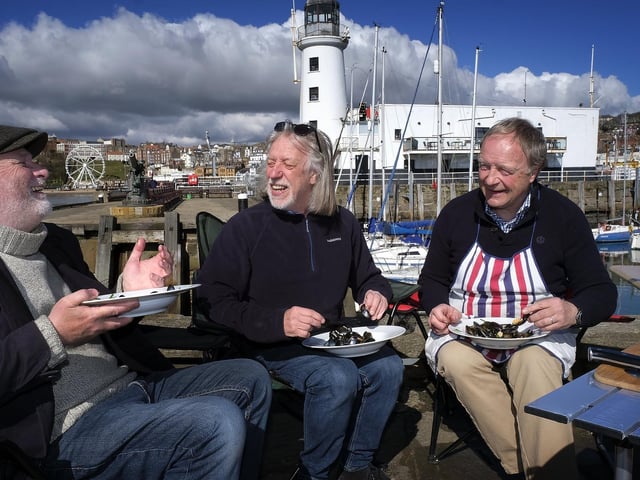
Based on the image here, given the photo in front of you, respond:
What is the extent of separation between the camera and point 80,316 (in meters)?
1.67

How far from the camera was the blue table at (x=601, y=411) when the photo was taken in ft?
4.30

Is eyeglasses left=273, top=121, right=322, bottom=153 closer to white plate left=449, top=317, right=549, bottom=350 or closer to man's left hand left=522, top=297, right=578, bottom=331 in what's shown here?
white plate left=449, top=317, right=549, bottom=350

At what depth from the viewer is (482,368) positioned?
2.47m

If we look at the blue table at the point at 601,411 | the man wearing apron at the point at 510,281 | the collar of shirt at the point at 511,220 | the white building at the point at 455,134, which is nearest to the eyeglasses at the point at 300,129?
the man wearing apron at the point at 510,281

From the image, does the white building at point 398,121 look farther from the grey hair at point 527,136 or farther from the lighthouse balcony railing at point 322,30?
the grey hair at point 527,136

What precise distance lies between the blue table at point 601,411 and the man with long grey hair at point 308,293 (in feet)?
3.18

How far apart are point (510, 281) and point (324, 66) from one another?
31701mm

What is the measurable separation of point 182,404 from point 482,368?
54.3 inches

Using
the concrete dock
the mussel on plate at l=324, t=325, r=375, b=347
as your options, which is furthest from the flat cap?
the concrete dock

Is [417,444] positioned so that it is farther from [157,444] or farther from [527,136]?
[527,136]

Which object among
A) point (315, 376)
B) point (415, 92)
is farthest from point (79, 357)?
point (415, 92)

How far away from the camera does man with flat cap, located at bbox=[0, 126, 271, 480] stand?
5.39 feet

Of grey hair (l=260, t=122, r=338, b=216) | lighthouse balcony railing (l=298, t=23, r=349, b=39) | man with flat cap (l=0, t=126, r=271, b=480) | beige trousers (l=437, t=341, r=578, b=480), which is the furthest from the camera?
lighthouse balcony railing (l=298, t=23, r=349, b=39)

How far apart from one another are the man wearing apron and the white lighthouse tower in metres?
30.2
